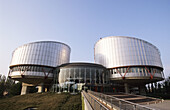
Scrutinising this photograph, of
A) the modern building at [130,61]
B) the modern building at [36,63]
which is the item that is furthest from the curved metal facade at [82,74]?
the modern building at [36,63]

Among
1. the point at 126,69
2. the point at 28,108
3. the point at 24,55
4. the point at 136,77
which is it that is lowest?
the point at 28,108

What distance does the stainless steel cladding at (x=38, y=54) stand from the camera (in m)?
47.7

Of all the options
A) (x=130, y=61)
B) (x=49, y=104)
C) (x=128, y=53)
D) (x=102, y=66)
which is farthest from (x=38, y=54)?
(x=130, y=61)

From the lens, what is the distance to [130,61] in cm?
4566

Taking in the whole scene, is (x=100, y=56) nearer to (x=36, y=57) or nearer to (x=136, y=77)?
(x=136, y=77)

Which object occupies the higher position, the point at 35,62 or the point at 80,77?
the point at 35,62

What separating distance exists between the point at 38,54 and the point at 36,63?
15.3 ft

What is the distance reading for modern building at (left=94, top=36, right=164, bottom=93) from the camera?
43.1m

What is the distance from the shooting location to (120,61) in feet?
155

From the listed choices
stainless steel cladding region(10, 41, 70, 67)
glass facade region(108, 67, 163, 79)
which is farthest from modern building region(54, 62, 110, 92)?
stainless steel cladding region(10, 41, 70, 67)

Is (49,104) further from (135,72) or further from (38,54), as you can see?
(135,72)

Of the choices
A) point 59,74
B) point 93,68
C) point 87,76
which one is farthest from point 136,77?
point 59,74

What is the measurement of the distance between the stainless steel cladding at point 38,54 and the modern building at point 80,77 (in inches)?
549

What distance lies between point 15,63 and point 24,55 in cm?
576
